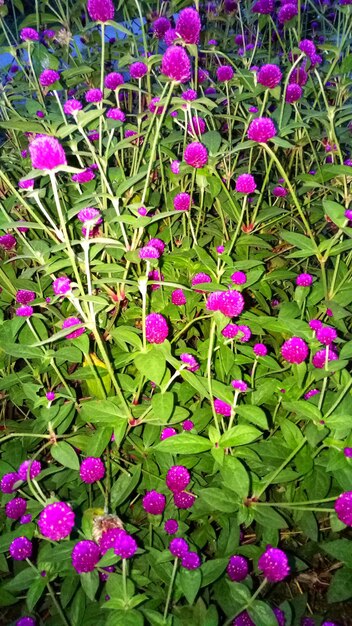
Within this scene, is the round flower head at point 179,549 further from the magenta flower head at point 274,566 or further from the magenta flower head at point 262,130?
the magenta flower head at point 262,130

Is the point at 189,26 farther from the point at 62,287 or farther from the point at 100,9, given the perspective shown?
the point at 62,287

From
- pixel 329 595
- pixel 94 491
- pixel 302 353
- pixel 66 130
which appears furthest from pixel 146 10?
pixel 329 595

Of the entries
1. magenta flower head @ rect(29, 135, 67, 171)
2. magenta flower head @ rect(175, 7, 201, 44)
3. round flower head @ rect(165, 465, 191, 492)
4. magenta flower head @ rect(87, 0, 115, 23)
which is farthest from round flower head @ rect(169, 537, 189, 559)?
magenta flower head @ rect(87, 0, 115, 23)

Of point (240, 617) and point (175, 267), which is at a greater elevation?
point (175, 267)

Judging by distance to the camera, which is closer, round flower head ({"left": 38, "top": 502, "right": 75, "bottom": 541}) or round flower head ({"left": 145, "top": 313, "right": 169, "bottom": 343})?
round flower head ({"left": 38, "top": 502, "right": 75, "bottom": 541})

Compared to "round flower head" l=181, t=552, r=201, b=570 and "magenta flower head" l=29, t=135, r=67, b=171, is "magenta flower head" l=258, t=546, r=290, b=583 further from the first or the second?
"magenta flower head" l=29, t=135, r=67, b=171

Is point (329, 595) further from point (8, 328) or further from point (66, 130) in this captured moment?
point (66, 130)
